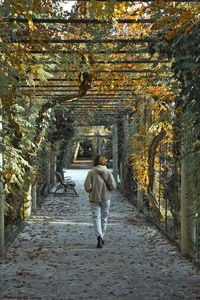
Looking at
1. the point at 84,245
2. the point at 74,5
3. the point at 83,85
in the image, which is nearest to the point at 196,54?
the point at 74,5

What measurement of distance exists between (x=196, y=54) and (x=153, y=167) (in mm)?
6005

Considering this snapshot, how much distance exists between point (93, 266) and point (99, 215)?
4.75ft

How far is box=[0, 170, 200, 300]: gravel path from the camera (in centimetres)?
479

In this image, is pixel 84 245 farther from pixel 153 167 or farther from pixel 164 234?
pixel 153 167

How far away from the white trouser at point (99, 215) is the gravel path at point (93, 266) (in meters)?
0.32

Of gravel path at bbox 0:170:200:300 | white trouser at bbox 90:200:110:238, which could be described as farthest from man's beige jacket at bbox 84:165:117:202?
gravel path at bbox 0:170:200:300

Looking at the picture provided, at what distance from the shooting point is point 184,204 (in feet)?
20.4

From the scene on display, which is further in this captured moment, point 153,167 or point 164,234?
point 153,167

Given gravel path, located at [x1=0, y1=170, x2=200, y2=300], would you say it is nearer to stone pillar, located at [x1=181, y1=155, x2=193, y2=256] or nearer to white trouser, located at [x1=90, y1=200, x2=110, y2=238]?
stone pillar, located at [x1=181, y1=155, x2=193, y2=256]

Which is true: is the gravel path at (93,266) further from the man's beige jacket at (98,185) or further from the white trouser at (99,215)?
the man's beige jacket at (98,185)

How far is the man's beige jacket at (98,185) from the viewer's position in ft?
23.9

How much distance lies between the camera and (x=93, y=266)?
5949 millimetres

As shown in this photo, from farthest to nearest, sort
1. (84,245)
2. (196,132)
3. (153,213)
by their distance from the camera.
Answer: (153,213)
(84,245)
(196,132)

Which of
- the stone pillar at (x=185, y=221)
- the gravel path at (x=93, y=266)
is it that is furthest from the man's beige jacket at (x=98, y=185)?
the stone pillar at (x=185, y=221)
